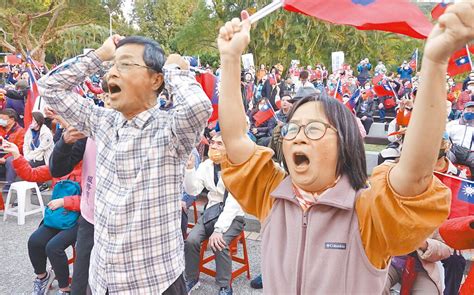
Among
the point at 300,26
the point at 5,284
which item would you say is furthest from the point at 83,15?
the point at 5,284

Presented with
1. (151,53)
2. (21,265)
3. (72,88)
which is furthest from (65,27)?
(151,53)

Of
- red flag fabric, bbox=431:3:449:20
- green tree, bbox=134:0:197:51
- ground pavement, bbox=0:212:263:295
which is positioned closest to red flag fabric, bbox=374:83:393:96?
ground pavement, bbox=0:212:263:295

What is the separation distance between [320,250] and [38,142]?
5066 millimetres

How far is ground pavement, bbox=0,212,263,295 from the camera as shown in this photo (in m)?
3.54

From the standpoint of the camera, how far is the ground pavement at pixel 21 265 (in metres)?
3.54

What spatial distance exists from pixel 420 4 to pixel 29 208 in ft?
17.1

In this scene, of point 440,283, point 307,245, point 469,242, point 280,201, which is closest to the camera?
point 307,245

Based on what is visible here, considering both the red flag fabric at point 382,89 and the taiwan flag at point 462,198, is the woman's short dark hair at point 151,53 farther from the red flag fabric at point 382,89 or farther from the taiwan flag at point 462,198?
the red flag fabric at point 382,89

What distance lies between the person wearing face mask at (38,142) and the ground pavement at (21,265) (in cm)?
87

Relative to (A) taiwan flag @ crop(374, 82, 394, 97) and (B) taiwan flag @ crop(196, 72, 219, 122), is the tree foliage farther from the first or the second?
(B) taiwan flag @ crop(196, 72, 219, 122)

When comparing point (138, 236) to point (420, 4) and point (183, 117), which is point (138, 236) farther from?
point (420, 4)

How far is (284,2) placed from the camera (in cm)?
176

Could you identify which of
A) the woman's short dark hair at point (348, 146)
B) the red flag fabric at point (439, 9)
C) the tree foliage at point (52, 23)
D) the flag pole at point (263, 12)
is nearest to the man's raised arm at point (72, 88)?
the flag pole at point (263, 12)

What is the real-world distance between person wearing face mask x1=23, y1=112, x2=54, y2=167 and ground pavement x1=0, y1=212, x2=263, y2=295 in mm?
867
